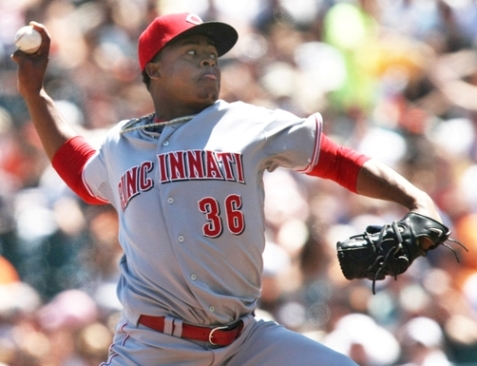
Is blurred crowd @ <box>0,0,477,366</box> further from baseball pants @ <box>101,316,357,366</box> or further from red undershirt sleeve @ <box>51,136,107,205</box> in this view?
baseball pants @ <box>101,316,357,366</box>

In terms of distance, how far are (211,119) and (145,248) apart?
55 cm

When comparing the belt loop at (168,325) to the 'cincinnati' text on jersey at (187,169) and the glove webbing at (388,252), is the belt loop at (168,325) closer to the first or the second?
the 'cincinnati' text on jersey at (187,169)

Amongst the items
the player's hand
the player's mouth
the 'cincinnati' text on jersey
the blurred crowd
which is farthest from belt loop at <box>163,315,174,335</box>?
the blurred crowd

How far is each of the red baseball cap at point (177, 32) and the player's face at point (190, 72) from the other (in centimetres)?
4

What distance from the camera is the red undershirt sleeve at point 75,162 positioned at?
364 centimetres

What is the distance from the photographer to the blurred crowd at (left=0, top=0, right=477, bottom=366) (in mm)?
5668

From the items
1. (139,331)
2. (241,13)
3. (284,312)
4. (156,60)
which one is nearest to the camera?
(139,331)

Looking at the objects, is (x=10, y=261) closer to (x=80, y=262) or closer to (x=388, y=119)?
(x=80, y=262)

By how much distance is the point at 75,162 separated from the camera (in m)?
3.68

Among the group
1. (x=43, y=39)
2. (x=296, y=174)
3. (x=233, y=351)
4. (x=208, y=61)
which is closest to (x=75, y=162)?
(x=43, y=39)

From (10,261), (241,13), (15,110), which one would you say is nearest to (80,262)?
(10,261)

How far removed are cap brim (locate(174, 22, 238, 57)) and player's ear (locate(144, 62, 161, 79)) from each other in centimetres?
18

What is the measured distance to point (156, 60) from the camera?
3607 millimetres

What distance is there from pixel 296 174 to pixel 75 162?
9.30ft
